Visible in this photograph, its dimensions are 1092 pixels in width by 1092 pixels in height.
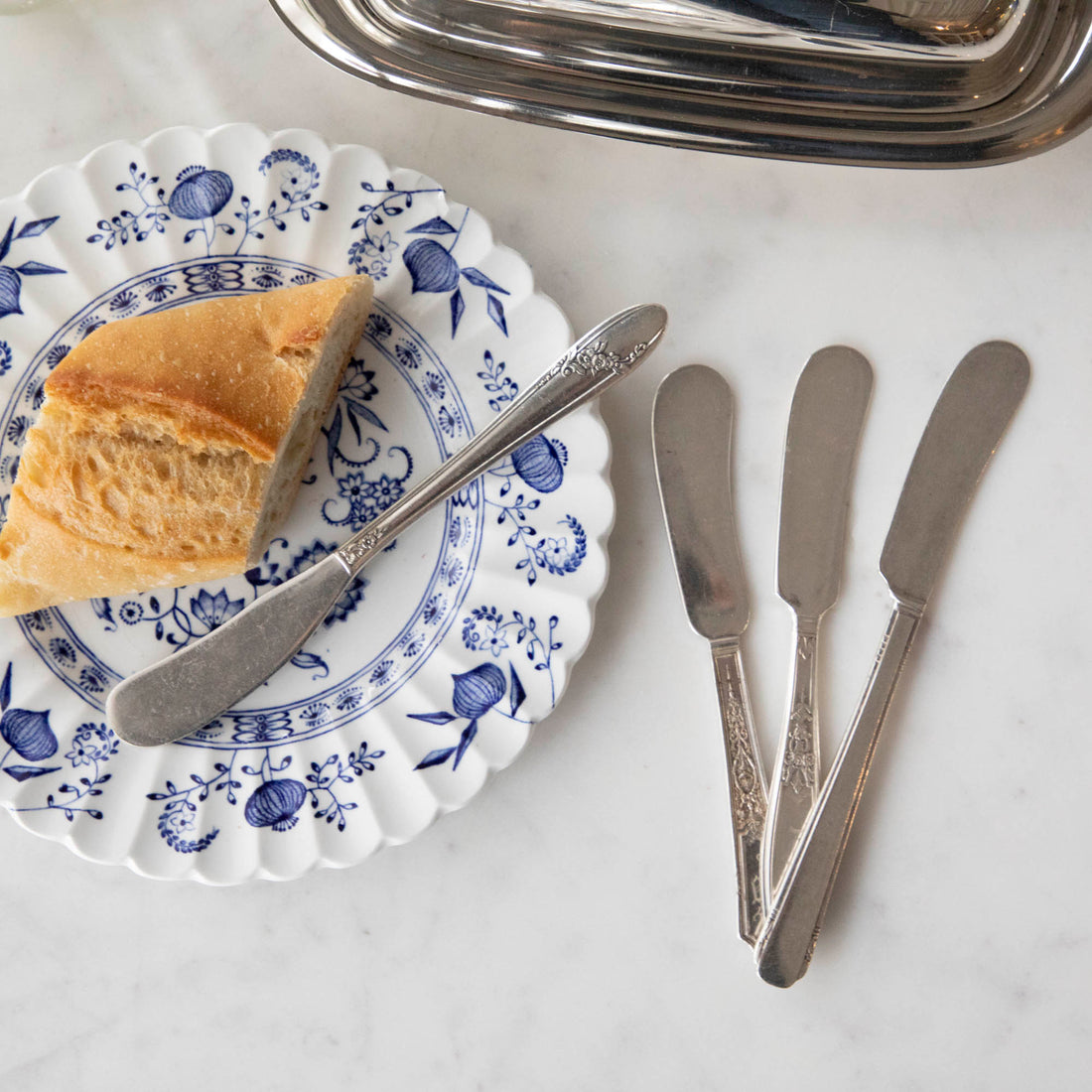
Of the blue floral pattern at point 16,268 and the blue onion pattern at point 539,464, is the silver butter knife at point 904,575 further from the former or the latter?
the blue floral pattern at point 16,268

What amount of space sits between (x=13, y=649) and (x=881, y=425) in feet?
2.76

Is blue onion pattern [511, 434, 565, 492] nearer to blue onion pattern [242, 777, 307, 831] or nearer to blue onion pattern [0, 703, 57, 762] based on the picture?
blue onion pattern [242, 777, 307, 831]

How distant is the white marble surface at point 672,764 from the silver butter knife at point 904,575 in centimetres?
2

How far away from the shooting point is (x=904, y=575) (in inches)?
32.8

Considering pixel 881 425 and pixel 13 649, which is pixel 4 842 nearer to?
pixel 13 649

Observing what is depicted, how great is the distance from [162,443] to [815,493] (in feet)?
1.94

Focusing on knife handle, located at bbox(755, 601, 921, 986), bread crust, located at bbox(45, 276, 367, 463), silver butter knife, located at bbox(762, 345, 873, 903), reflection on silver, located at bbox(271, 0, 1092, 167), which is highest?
reflection on silver, located at bbox(271, 0, 1092, 167)

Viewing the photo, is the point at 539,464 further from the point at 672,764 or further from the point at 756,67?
the point at 756,67

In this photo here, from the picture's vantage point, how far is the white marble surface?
2.77 feet

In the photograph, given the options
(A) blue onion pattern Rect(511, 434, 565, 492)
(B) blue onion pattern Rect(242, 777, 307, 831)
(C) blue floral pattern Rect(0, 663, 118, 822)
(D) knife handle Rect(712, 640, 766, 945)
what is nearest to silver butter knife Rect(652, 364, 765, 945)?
(D) knife handle Rect(712, 640, 766, 945)

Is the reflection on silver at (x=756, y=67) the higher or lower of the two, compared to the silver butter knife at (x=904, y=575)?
higher

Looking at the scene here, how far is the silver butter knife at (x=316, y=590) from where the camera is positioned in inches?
30.6

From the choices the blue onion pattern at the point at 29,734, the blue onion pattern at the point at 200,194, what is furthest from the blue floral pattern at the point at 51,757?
the blue onion pattern at the point at 200,194

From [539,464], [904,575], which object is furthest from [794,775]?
[539,464]
